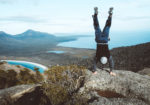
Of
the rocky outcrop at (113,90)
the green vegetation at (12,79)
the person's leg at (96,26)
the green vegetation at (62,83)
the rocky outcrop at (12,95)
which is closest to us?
the rocky outcrop at (113,90)

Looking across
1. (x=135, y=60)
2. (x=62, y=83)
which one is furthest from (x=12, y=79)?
(x=135, y=60)

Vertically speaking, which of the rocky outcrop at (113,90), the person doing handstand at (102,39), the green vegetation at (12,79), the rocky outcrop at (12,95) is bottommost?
the green vegetation at (12,79)

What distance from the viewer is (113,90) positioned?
8.75 m

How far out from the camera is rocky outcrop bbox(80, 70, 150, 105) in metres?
7.44

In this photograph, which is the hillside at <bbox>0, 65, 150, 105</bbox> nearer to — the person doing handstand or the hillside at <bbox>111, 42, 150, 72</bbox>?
the person doing handstand

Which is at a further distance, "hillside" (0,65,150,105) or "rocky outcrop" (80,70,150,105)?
"hillside" (0,65,150,105)

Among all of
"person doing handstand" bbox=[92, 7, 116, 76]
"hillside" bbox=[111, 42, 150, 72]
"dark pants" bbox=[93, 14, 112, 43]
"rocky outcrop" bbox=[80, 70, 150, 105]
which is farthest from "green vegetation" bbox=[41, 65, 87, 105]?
"hillside" bbox=[111, 42, 150, 72]

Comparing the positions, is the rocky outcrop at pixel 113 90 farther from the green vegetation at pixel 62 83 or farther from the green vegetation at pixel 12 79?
the green vegetation at pixel 12 79

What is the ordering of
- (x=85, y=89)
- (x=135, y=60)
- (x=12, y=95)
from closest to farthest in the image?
(x=85, y=89)
(x=12, y=95)
(x=135, y=60)

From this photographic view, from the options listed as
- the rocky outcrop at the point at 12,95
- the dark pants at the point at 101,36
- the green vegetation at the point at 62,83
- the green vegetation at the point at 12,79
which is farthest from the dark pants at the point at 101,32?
the green vegetation at the point at 12,79

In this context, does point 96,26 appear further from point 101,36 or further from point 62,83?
point 62,83

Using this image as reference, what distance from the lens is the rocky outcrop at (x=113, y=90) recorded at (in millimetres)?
7438

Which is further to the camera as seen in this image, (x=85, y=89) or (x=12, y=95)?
(x=12, y=95)

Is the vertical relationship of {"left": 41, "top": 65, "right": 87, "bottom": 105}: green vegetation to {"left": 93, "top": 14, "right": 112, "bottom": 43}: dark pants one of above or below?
below
